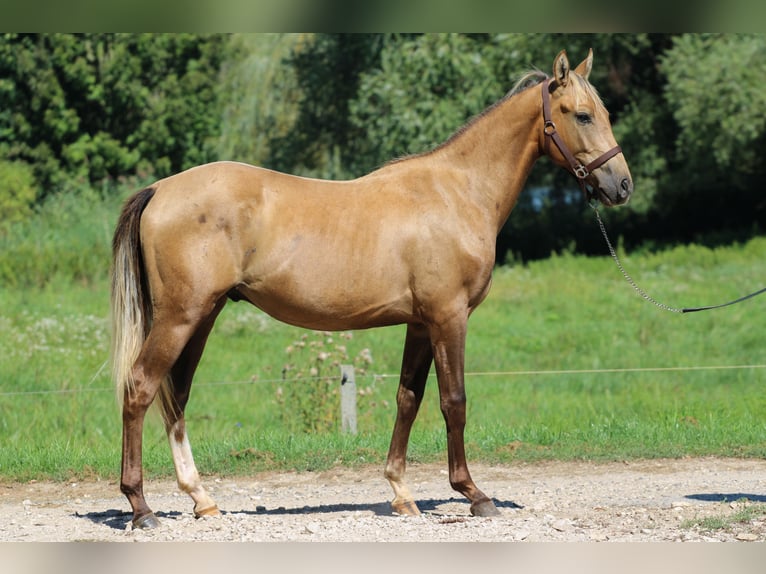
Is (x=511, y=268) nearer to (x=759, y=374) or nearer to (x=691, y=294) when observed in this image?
(x=691, y=294)

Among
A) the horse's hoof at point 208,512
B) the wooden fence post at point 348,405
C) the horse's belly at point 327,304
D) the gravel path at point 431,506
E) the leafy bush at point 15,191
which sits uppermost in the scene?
the leafy bush at point 15,191

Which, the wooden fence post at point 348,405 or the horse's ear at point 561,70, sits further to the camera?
the wooden fence post at point 348,405

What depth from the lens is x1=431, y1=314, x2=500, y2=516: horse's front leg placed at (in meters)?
5.70

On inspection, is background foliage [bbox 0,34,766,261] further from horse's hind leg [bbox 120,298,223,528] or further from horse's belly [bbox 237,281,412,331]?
horse's hind leg [bbox 120,298,223,528]

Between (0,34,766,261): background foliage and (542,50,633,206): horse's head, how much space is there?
1119 centimetres

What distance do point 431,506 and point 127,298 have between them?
230 cm

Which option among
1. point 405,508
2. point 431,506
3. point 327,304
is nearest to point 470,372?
point 431,506

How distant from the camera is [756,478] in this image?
6.79m

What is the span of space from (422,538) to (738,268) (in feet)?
39.7

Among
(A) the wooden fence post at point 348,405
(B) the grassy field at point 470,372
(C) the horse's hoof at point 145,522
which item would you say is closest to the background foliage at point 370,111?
(B) the grassy field at point 470,372

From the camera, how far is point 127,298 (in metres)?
5.63

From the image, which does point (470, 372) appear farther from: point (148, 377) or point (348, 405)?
point (148, 377)

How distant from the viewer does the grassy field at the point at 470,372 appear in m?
7.61

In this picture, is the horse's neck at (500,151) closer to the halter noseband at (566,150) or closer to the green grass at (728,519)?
the halter noseband at (566,150)
